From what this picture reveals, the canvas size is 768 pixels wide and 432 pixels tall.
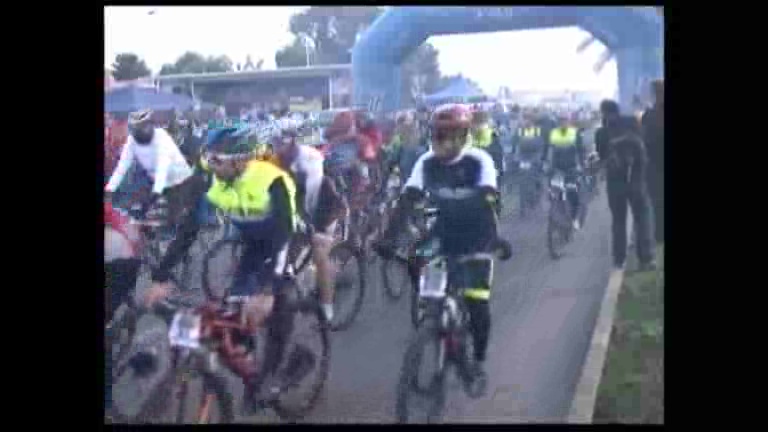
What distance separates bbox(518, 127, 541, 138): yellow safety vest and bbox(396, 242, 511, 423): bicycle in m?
0.63

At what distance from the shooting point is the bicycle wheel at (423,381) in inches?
228

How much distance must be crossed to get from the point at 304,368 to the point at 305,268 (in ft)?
1.78

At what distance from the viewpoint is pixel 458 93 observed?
5.92 metres

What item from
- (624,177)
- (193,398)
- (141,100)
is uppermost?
(141,100)

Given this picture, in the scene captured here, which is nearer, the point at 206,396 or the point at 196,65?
the point at 206,396

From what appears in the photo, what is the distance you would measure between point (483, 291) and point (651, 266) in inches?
35.0

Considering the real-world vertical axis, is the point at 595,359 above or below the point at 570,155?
below

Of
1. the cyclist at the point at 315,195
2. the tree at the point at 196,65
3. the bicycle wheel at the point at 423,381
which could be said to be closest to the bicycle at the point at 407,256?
the bicycle wheel at the point at 423,381

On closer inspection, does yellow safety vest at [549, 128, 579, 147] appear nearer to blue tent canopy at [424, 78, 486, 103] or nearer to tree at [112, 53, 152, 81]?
blue tent canopy at [424, 78, 486, 103]

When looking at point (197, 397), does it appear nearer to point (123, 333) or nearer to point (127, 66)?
point (123, 333)

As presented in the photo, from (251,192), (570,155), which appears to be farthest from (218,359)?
(570,155)

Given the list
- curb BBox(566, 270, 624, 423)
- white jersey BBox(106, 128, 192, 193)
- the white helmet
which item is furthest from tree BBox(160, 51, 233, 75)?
curb BBox(566, 270, 624, 423)

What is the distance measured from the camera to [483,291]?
19.3 ft
